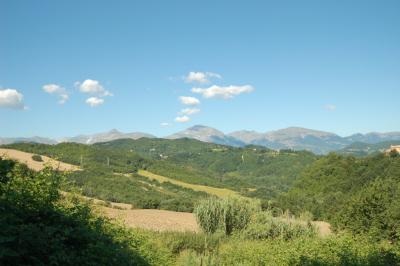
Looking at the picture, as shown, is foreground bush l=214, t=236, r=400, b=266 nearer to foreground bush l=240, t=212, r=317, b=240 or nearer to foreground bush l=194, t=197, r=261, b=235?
foreground bush l=240, t=212, r=317, b=240

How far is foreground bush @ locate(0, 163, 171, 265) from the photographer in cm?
686

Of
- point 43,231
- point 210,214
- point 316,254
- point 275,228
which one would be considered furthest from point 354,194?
point 43,231

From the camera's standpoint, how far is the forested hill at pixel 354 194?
2695cm

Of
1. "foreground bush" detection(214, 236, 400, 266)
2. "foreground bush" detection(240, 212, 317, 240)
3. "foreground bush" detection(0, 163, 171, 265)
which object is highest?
"foreground bush" detection(0, 163, 171, 265)

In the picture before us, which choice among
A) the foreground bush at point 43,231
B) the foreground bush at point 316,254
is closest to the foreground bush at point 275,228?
the foreground bush at point 316,254

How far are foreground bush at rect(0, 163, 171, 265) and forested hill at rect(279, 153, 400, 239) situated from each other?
15706mm

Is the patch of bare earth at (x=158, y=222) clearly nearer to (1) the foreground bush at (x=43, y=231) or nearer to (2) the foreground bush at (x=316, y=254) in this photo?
(2) the foreground bush at (x=316, y=254)

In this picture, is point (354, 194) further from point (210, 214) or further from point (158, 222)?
point (210, 214)

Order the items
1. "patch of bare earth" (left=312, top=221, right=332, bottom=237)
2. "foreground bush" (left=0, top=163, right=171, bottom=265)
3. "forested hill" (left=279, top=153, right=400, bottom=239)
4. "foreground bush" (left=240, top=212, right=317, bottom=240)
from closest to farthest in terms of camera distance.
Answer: "foreground bush" (left=0, top=163, right=171, bottom=265) < "foreground bush" (left=240, top=212, right=317, bottom=240) < "patch of bare earth" (left=312, top=221, right=332, bottom=237) < "forested hill" (left=279, top=153, right=400, bottom=239)

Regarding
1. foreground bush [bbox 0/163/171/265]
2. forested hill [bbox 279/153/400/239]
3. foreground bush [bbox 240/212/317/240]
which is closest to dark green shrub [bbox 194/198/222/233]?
foreground bush [bbox 240/212/317/240]

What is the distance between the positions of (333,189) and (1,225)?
6288cm

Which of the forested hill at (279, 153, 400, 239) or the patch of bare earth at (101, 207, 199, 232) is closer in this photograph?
the forested hill at (279, 153, 400, 239)

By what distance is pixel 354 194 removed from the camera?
145ft

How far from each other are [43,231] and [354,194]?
4140 cm
